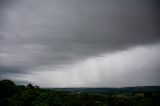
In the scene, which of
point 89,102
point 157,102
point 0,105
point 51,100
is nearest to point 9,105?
point 0,105

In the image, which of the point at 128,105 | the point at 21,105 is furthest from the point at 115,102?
the point at 21,105

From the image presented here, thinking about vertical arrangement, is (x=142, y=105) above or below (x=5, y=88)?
below

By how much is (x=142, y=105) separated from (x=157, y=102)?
27.4ft

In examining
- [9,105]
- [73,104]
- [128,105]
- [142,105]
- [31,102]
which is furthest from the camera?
[128,105]

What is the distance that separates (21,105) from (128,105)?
4970cm

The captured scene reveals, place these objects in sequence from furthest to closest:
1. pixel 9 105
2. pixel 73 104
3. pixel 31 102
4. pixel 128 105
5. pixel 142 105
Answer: pixel 128 105 → pixel 142 105 → pixel 73 104 → pixel 31 102 → pixel 9 105

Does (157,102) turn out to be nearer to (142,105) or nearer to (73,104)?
(142,105)

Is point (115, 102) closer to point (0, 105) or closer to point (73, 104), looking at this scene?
point (73, 104)

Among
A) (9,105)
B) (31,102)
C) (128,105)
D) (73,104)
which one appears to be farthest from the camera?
(128,105)

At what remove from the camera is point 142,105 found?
92.1 meters

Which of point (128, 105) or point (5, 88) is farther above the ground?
point (5, 88)

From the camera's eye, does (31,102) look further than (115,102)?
No

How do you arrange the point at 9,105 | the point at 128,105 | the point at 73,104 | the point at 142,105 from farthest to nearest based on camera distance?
the point at 128,105, the point at 142,105, the point at 73,104, the point at 9,105

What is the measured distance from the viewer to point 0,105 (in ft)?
240
